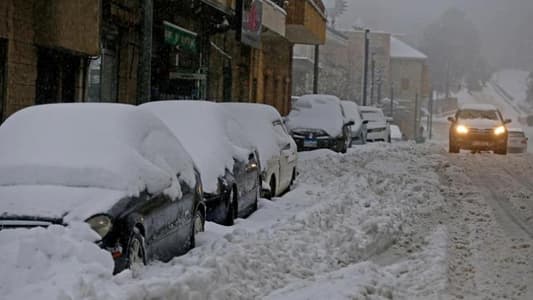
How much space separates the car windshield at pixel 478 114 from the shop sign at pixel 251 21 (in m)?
8.53

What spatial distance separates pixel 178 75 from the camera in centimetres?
2111

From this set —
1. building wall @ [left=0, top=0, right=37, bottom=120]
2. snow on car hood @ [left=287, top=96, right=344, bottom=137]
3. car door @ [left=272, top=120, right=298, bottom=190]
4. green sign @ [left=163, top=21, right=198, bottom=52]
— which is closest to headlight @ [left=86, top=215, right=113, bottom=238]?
building wall @ [left=0, top=0, right=37, bottom=120]

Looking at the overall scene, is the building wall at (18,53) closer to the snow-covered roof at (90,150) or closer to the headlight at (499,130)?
the snow-covered roof at (90,150)

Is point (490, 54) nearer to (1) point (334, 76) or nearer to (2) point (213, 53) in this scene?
(1) point (334, 76)

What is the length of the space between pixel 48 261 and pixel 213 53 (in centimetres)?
2270

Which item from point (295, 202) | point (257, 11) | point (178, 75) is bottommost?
point (295, 202)

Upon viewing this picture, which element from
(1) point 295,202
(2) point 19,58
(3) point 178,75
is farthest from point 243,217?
(3) point 178,75

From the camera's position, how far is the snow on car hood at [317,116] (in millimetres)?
27188

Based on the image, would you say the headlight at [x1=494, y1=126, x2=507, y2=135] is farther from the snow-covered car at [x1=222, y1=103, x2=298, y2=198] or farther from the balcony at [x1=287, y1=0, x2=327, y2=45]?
the snow-covered car at [x1=222, y1=103, x2=298, y2=198]

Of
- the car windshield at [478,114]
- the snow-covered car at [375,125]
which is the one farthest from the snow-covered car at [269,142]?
the snow-covered car at [375,125]

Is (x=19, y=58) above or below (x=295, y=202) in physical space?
above

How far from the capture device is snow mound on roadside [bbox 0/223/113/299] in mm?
5828

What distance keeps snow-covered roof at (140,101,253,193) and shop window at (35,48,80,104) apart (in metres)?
4.90

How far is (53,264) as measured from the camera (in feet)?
20.4
